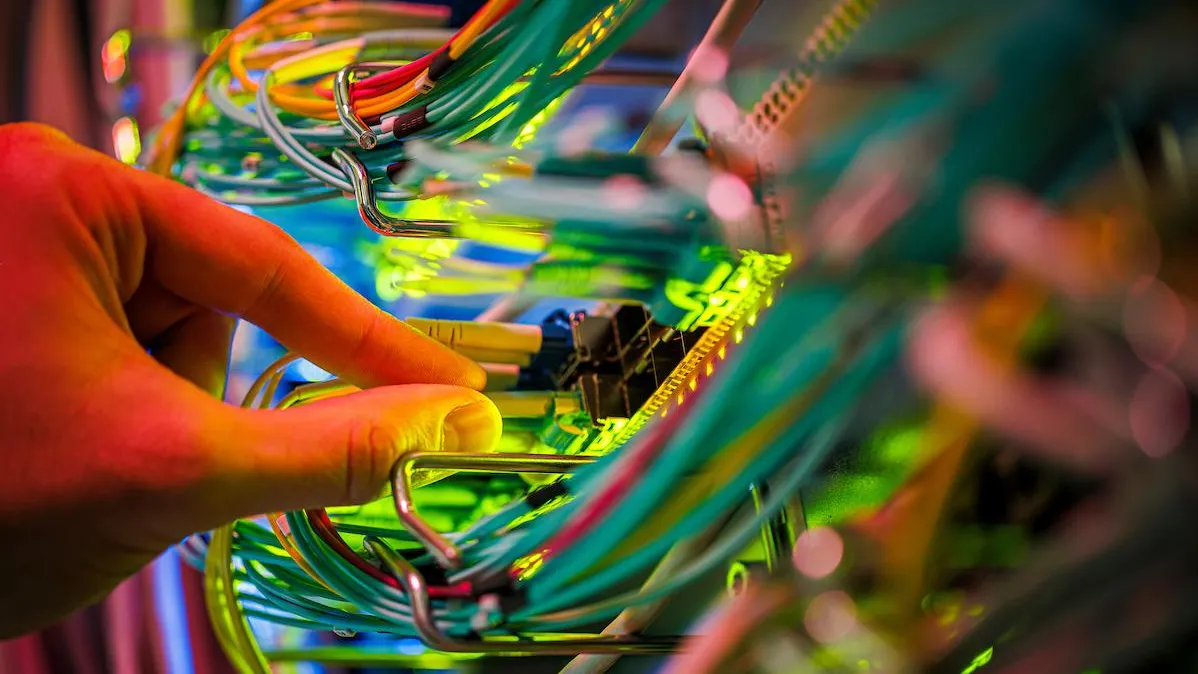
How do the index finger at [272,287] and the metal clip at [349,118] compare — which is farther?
the metal clip at [349,118]

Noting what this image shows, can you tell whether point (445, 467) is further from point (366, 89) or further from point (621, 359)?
point (366, 89)

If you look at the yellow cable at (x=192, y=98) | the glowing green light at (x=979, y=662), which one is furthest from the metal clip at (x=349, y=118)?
the glowing green light at (x=979, y=662)

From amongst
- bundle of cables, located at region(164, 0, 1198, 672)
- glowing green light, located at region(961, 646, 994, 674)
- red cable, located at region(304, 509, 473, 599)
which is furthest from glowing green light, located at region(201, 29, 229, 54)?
glowing green light, located at region(961, 646, 994, 674)

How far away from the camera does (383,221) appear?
2.24 ft

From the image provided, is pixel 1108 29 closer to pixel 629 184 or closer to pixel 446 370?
pixel 629 184

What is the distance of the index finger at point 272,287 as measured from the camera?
0.58 metres

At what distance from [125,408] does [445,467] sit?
0.18 m

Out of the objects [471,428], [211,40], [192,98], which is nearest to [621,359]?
[471,428]

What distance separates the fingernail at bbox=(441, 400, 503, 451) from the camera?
1.92 feet

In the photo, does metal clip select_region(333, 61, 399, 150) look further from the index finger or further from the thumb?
the thumb

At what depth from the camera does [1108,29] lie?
0.31m

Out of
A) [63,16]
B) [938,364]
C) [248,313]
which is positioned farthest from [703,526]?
[63,16]

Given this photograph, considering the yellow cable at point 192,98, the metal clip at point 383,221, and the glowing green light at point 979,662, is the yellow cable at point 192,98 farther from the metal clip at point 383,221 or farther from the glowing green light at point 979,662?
the glowing green light at point 979,662

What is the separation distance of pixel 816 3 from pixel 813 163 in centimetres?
32
